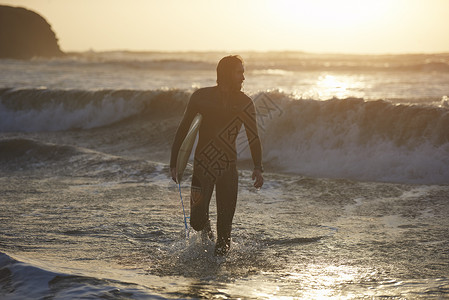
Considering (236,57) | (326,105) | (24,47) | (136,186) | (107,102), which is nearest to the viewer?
(236,57)

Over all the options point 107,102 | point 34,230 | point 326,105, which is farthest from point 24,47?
point 34,230

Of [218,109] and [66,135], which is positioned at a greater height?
[218,109]

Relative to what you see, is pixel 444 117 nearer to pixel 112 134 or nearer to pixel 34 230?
pixel 34 230

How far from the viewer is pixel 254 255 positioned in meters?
5.58

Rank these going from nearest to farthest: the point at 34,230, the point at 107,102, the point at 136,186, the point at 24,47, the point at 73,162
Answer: the point at 34,230
the point at 136,186
the point at 73,162
the point at 107,102
the point at 24,47

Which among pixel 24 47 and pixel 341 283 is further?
pixel 24 47

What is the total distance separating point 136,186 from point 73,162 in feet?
9.10

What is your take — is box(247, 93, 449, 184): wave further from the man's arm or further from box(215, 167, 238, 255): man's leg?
box(215, 167, 238, 255): man's leg

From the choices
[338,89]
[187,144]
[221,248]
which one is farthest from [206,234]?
[338,89]

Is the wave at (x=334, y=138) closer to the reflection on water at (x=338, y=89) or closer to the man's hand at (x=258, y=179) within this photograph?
the reflection on water at (x=338, y=89)

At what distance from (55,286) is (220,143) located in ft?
5.93

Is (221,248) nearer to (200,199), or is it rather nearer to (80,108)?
(200,199)

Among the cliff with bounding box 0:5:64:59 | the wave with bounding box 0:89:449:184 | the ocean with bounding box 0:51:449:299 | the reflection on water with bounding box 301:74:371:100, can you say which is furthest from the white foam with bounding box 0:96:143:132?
the cliff with bounding box 0:5:64:59

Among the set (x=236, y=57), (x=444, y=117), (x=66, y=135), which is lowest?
(x=66, y=135)
